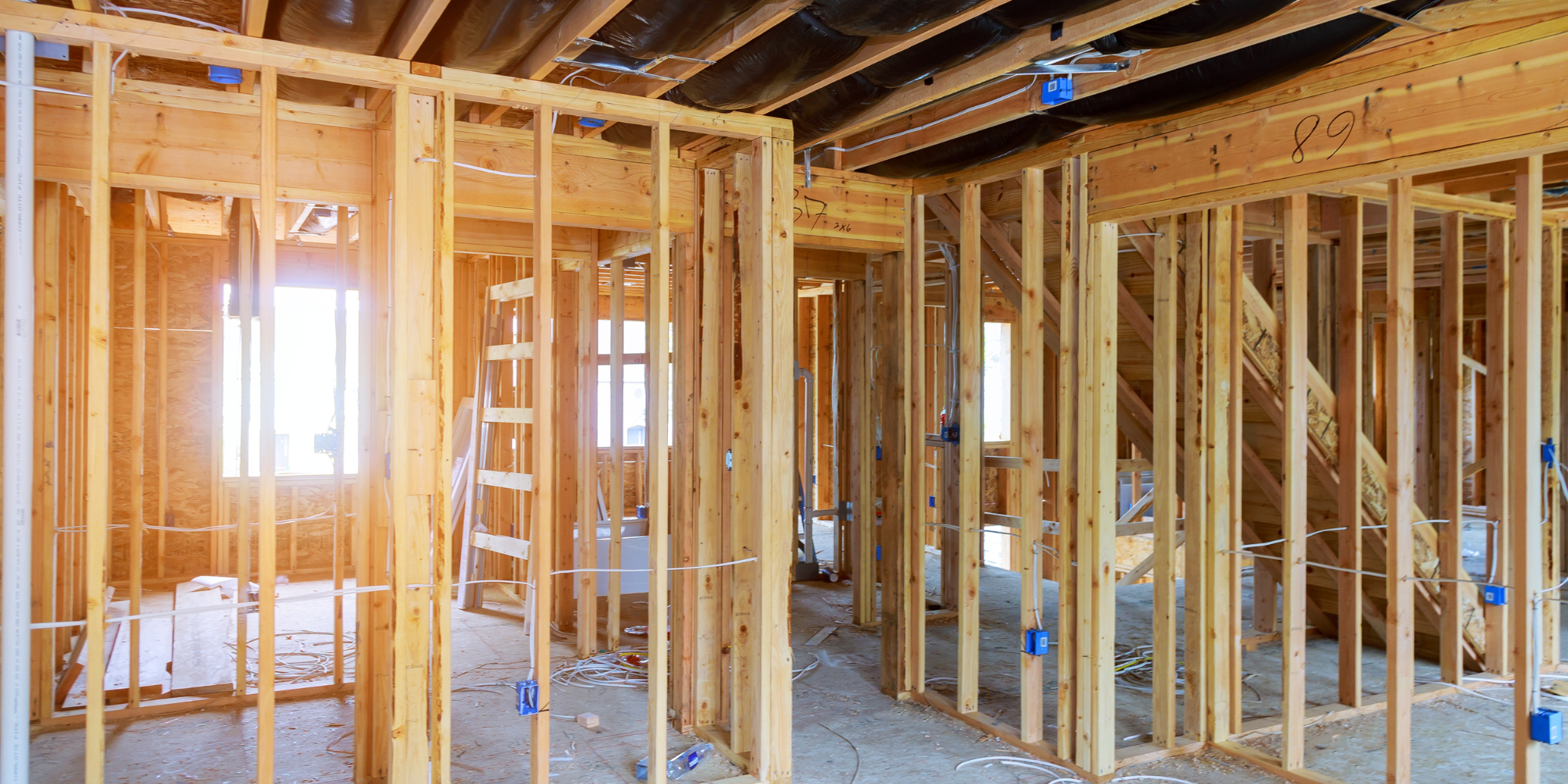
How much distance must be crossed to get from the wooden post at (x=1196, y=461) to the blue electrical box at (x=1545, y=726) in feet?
4.35

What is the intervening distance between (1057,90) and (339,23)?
8.36ft

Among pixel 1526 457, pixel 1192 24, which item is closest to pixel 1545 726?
pixel 1526 457

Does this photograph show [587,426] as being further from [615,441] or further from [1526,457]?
[1526,457]

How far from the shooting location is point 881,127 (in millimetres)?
4664

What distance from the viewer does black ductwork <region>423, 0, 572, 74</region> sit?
312 cm

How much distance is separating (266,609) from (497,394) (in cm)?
461

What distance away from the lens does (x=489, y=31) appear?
10.7 ft

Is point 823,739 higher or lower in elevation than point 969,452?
lower

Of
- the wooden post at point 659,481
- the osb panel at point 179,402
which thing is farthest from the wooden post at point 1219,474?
the osb panel at point 179,402

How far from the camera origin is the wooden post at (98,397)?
275 cm

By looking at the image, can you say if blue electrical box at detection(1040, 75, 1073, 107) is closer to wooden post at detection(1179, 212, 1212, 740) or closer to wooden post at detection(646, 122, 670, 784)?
wooden post at detection(1179, 212, 1212, 740)

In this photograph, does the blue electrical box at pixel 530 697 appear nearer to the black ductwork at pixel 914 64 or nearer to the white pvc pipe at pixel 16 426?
the white pvc pipe at pixel 16 426

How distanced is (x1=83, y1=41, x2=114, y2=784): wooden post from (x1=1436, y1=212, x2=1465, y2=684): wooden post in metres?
6.04

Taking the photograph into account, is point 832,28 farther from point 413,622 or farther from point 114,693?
point 114,693
